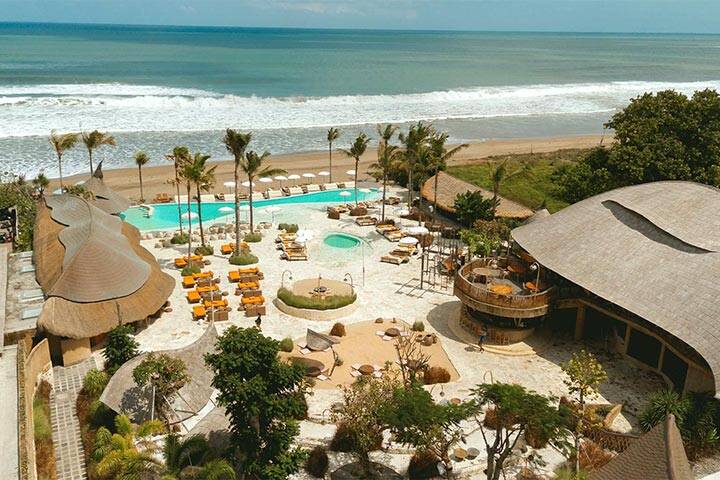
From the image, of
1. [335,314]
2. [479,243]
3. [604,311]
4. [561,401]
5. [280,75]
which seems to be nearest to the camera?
[561,401]

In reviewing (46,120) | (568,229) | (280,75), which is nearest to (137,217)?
(568,229)

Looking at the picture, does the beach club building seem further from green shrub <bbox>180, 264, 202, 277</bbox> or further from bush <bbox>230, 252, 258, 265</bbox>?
green shrub <bbox>180, 264, 202, 277</bbox>

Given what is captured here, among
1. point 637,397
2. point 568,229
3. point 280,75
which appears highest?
point 280,75

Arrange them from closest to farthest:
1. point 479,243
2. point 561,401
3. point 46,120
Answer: point 561,401 → point 479,243 → point 46,120

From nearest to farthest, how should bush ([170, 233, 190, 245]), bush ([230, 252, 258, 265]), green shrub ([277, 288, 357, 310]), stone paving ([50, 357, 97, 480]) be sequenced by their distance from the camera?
stone paving ([50, 357, 97, 480])
green shrub ([277, 288, 357, 310])
bush ([230, 252, 258, 265])
bush ([170, 233, 190, 245])

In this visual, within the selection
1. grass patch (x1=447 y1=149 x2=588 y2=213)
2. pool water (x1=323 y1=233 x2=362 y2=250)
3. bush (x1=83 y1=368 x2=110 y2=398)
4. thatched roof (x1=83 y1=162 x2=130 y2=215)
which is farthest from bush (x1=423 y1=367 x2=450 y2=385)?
thatched roof (x1=83 y1=162 x2=130 y2=215)

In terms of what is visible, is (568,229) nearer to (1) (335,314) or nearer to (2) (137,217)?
(1) (335,314)

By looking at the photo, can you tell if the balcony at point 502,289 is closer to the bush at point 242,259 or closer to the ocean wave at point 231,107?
the bush at point 242,259
